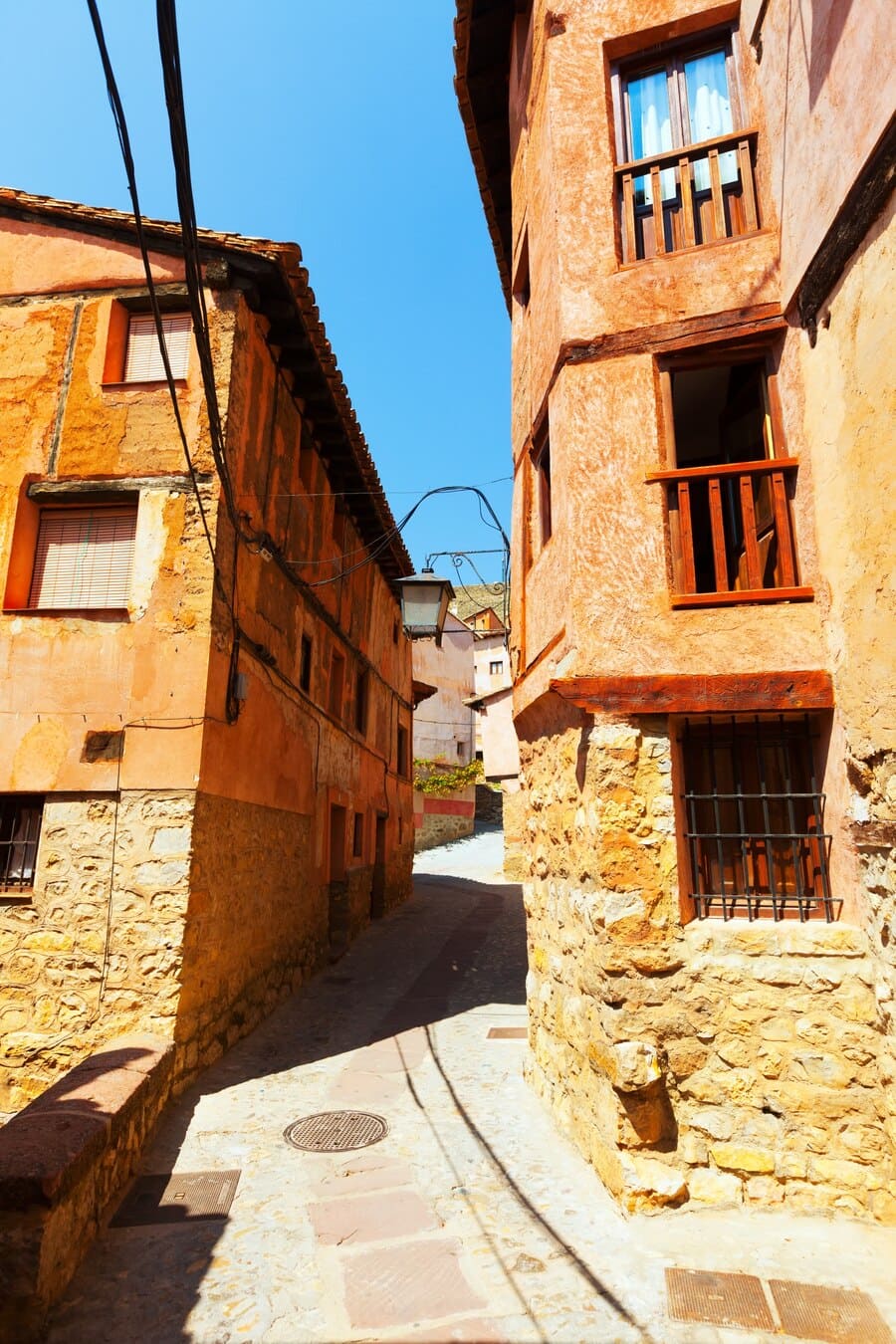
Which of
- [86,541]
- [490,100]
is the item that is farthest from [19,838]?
[490,100]

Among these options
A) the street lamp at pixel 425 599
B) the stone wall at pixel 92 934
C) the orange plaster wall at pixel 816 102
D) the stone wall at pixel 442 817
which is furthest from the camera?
the stone wall at pixel 442 817

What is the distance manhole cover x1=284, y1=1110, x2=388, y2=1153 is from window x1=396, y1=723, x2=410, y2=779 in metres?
13.1

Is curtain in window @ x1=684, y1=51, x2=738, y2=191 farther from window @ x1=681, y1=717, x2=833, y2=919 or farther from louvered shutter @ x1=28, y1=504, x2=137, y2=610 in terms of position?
louvered shutter @ x1=28, y1=504, x2=137, y2=610

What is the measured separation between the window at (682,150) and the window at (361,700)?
980 centimetres

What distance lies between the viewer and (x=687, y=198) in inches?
227

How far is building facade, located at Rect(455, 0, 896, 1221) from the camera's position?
421cm

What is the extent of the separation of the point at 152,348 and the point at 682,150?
5298 mm

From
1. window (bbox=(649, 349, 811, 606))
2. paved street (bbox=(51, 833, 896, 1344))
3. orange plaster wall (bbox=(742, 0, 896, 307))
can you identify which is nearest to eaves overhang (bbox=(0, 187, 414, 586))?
window (bbox=(649, 349, 811, 606))

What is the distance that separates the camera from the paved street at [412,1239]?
351 cm

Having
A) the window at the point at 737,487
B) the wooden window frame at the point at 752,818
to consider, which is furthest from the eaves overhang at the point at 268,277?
the wooden window frame at the point at 752,818

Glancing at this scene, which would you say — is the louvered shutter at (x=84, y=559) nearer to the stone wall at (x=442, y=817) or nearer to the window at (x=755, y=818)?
the window at (x=755, y=818)

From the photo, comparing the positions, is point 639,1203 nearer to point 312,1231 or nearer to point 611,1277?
point 611,1277

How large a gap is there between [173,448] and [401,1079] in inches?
241

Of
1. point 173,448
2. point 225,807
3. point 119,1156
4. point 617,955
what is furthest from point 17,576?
point 617,955
